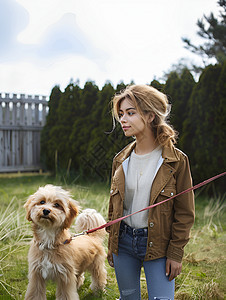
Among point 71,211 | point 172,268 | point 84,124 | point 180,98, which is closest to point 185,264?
point 71,211

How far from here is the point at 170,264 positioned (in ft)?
6.47

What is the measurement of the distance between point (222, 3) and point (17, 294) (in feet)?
51.9

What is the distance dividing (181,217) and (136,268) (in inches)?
18.9

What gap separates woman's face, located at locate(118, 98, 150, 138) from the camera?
2135 mm

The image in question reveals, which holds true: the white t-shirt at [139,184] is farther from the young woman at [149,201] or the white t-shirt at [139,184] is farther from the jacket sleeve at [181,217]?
the jacket sleeve at [181,217]

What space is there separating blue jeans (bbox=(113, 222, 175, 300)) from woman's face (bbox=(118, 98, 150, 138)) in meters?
0.61

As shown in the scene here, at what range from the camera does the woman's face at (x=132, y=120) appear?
2135 millimetres

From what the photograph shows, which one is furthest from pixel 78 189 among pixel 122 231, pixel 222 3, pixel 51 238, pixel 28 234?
pixel 222 3

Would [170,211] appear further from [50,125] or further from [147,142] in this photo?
[50,125]

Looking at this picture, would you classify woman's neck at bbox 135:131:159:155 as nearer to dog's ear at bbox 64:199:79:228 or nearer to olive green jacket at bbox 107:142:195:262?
olive green jacket at bbox 107:142:195:262

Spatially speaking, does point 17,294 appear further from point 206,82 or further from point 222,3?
point 222,3

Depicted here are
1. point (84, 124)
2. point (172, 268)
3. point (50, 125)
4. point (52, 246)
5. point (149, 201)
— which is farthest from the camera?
point (50, 125)

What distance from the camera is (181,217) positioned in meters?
2.01

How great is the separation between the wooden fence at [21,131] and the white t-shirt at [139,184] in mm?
9588
